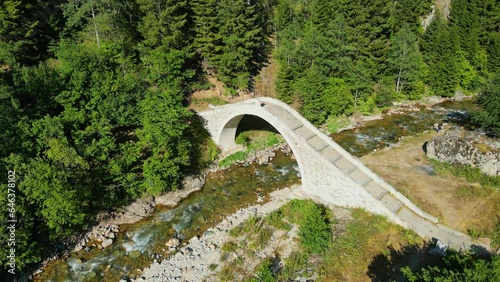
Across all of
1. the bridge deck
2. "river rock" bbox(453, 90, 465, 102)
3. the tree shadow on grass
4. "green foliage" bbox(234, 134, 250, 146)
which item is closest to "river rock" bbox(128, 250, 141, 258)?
the bridge deck

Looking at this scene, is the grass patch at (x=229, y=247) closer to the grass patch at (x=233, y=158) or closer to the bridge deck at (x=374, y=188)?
the bridge deck at (x=374, y=188)

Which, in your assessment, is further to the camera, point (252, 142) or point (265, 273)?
point (252, 142)

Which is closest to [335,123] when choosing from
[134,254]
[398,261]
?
[398,261]

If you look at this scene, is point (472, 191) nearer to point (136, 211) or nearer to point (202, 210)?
point (202, 210)

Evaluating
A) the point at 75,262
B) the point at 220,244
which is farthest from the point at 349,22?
the point at 75,262

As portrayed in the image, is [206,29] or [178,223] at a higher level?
[206,29]

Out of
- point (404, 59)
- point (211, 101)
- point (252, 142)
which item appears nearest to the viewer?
point (252, 142)

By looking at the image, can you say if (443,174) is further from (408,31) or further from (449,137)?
(408,31)
